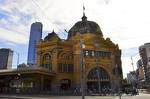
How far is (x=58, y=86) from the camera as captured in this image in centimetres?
5662

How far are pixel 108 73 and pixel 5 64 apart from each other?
4690cm

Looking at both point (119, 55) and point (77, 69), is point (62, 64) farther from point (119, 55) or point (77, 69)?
point (119, 55)

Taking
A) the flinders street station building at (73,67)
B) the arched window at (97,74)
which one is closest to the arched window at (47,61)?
the flinders street station building at (73,67)

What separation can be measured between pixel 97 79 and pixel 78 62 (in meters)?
7.43

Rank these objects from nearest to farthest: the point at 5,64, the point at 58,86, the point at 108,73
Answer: the point at 58,86 < the point at 108,73 < the point at 5,64

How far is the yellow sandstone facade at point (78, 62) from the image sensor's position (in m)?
57.8

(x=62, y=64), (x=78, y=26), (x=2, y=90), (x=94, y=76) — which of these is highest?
(x=78, y=26)

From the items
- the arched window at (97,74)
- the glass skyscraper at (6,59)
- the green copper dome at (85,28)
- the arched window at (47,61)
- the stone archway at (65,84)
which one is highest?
the green copper dome at (85,28)

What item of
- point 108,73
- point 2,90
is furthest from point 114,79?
point 2,90

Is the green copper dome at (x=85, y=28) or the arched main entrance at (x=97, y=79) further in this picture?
the green copper dome at (x=85, y=28)

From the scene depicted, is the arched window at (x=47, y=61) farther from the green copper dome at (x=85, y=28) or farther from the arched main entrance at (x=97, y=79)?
the green copper dome at (x=85, y=28)

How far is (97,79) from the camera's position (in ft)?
192

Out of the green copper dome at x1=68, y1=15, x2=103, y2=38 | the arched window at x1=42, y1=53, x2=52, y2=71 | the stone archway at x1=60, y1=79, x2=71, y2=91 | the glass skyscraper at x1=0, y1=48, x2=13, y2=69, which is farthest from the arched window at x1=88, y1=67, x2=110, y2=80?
the glass skyscraper at x1=0, y1=48, x2=13, y2=69

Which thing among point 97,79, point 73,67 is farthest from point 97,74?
point 73,67
